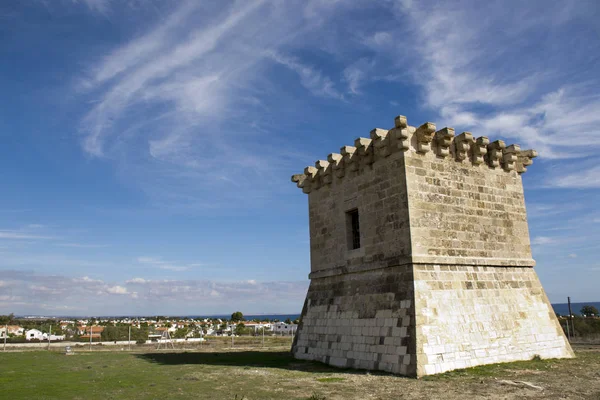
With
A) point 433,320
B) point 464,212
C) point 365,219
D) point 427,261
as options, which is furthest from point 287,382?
point 464,212

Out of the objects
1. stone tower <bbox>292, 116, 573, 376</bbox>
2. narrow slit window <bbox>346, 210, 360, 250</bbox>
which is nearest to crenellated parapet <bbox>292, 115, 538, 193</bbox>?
stone tower <bbox>292, 116, 573, 376</bbox>

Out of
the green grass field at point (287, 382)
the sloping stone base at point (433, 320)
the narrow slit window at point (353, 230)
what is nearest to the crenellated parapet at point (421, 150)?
the narrow slit window at point (353, 230)

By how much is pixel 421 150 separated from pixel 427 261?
306cm

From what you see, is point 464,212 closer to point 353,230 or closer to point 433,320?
point 353,230

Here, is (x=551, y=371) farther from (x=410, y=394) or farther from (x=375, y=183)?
(x=375, y=183)

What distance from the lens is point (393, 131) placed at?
41.5 ft

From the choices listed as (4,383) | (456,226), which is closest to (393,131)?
(456,226)

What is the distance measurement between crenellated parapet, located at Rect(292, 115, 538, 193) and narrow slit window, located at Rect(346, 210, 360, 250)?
1.32 m

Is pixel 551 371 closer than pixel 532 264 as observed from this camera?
Yes

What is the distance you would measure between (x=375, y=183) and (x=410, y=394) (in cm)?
631

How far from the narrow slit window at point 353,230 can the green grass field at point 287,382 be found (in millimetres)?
3791

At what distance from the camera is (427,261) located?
470 inches

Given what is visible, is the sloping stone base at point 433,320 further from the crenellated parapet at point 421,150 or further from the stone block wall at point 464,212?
the crenellated parapet at point 421,150

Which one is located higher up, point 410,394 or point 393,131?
point 393,131
